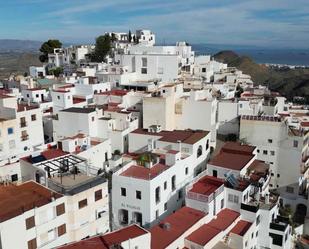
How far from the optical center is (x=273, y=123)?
4038 centimetres

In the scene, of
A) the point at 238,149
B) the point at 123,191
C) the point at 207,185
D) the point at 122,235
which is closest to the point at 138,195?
the point at 123,191

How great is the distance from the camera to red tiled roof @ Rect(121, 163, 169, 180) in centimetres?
2967

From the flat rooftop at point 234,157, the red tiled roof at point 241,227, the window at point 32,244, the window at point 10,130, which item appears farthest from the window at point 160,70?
the window at point 32,244

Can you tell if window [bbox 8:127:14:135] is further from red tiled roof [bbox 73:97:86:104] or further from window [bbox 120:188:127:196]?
window [bbox 120:188:127:196]

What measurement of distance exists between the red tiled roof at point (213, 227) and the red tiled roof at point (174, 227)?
0.72 meters

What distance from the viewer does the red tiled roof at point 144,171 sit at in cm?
2967

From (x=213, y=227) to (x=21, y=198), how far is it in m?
13.6

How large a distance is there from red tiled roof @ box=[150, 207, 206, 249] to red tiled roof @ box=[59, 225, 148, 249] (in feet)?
7.19

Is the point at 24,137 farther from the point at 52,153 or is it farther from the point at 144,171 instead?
the point at 144,171

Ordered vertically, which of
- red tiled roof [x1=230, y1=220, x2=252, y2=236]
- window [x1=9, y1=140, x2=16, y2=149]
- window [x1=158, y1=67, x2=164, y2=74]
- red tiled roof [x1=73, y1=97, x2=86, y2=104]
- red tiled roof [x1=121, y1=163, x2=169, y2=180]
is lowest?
red tiled roof [x1=230, y1=220, x2=252, y2=236]

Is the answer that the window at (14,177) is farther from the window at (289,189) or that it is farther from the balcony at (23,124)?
the window at (289,189)

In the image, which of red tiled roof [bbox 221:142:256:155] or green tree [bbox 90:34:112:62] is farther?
green tree [bbox 90:34:112:62]

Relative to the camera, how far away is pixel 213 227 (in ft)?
85.6

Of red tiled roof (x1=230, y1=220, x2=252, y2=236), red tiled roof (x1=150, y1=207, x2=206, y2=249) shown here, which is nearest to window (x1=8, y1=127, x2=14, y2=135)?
red tiled roof (x1=150, y1=207, x2=206, y2=249)
